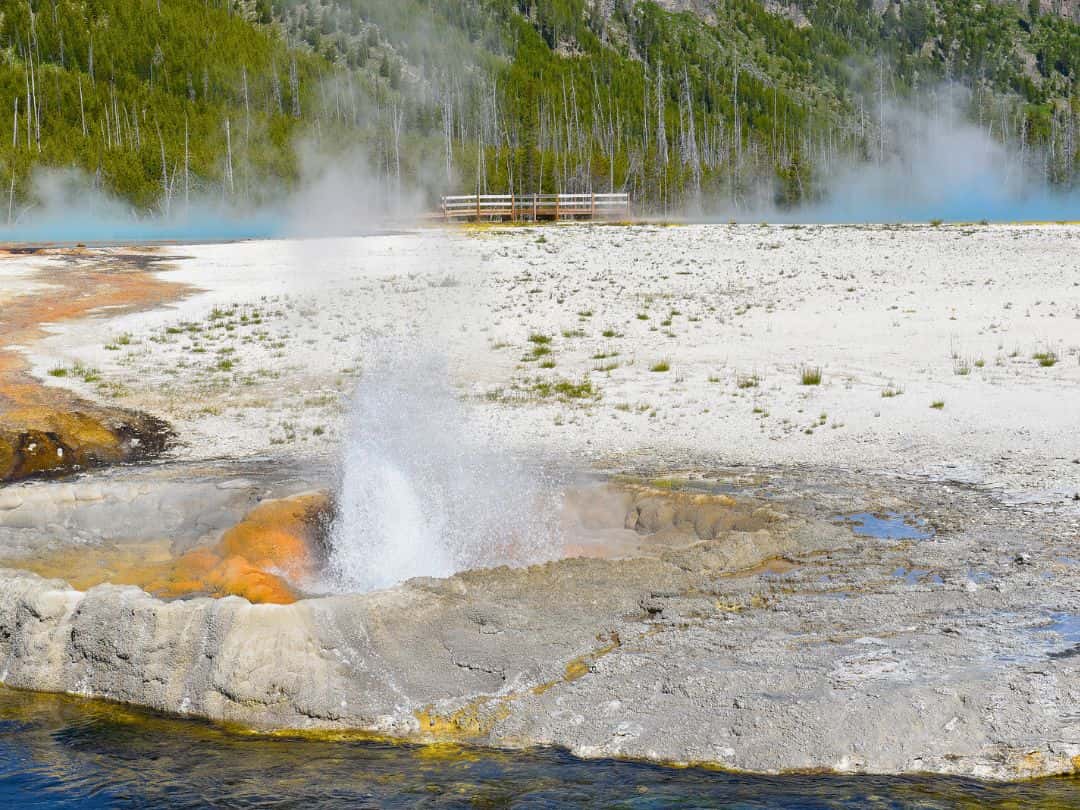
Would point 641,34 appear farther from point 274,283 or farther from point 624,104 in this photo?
point 274,283

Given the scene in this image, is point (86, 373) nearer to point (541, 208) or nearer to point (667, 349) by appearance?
point (667, 349)

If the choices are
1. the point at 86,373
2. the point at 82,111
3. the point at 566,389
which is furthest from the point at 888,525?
the point at 82,111

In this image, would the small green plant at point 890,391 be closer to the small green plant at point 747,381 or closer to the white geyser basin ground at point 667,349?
the white geyser basin ground at point 667,349

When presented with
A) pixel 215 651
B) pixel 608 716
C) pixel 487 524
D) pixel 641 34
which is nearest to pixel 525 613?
pixel 608 716

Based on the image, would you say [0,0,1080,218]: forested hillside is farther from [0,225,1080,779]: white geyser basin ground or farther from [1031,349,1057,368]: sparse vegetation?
[1031,349,1057,368]: sparse vegetation

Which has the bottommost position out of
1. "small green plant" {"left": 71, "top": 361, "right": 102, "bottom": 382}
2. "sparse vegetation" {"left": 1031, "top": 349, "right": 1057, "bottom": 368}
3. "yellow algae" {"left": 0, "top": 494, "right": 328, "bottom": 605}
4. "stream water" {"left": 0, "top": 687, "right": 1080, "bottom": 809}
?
"stream water" {"left": 0, "top": 687, "right": 1080, "bottom": 809}

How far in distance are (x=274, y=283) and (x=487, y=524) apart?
18.6 m

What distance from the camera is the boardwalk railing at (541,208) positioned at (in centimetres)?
5809

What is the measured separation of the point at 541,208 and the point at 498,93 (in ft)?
205

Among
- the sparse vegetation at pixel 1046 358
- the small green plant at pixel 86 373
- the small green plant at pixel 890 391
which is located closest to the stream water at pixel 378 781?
the small green plant at pixel 890 391

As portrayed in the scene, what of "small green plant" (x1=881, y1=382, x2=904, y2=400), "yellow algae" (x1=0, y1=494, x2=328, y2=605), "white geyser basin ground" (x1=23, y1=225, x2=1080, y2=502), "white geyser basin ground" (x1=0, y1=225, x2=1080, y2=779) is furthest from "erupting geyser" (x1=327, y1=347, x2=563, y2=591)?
"small green plant" (x1=881, y1=382, x2=904, y2=400)

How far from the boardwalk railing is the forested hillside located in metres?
10.2

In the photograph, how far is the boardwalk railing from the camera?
58094 millimetres

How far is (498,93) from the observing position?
387 feet
